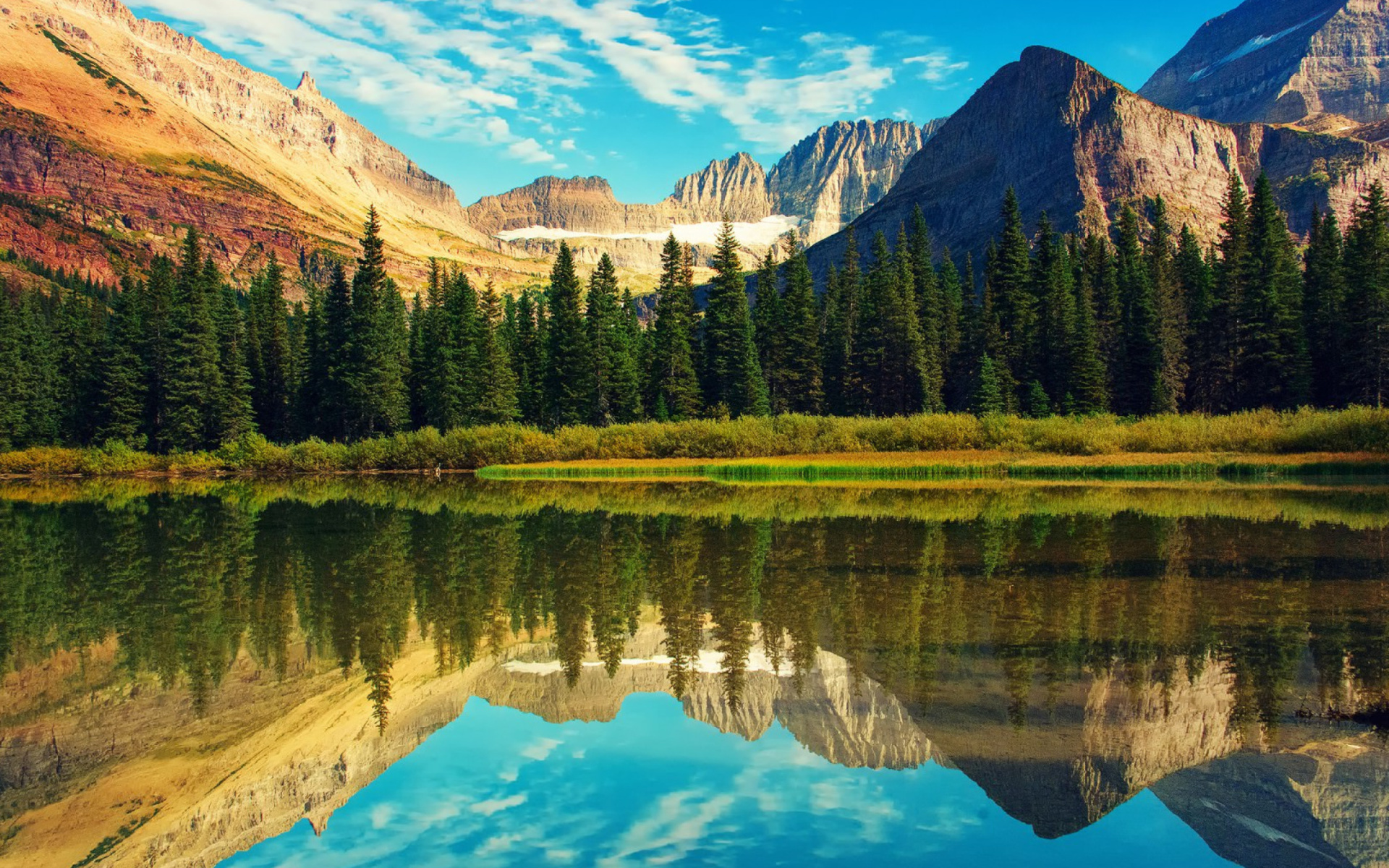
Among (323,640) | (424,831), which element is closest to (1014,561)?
(323,640)

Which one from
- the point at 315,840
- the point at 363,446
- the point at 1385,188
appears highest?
the point at 1385,188

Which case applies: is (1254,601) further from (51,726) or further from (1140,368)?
(1140,368)

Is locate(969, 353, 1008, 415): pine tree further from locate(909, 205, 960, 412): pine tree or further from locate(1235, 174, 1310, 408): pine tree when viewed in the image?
locate(1235, 174, 1310, 408): pine tree

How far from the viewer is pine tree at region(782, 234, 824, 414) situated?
281 ft

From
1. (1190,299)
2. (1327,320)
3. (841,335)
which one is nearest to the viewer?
(1327,320)

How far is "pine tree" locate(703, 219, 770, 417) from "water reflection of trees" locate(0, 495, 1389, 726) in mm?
52364

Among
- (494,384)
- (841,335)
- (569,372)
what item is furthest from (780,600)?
(841,335)

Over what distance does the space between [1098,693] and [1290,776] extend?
2.30 m

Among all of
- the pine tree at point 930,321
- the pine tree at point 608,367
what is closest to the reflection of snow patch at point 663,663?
the pine tree at point 608,367

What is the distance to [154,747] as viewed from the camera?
10133 millimetres

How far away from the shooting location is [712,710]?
11062 mm

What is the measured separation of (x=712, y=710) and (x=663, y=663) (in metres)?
1.82

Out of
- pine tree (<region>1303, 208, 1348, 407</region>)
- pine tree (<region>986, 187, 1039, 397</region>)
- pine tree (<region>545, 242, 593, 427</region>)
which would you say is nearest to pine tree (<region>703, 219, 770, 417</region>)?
pine tree (<region>545, 242, 593, 427</region>)

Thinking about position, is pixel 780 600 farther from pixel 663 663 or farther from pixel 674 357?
pixel 674 357
